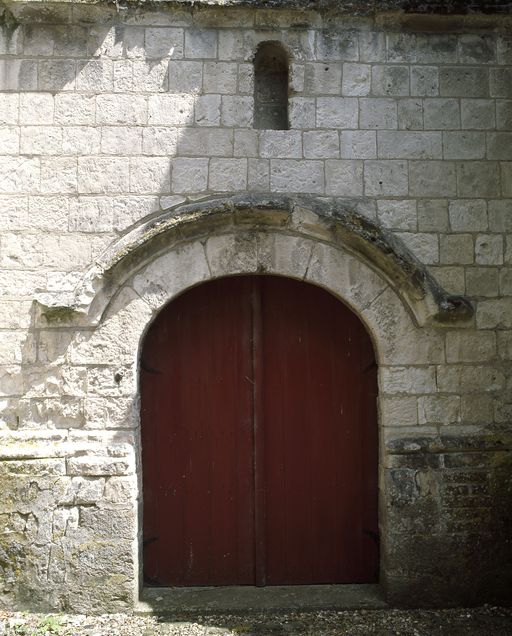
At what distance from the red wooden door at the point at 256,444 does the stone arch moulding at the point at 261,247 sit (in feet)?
1.49

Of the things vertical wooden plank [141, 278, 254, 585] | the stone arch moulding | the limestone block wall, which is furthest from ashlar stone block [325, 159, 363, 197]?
vertical wooden plank [141, 278, 254, 585]

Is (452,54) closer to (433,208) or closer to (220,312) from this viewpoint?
(433,208)

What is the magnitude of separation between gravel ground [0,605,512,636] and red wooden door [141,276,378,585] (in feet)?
1.49

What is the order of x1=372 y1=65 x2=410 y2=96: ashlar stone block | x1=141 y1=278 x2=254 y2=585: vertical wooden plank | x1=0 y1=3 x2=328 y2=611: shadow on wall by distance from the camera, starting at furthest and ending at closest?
1. x1=141 y1=278 x2=254 y2=585: vertical wooden plank
2. x1=372 y1=65 x2=410 y2=96: ashlar stone block
3. x1=0 y1=3 x2=328 y2=611: shadow on wall

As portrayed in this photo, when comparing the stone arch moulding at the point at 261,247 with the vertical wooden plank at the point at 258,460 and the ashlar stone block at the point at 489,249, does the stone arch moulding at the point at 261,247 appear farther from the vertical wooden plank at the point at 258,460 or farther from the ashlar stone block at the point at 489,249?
the vertical wooden plank at the point at 258,460

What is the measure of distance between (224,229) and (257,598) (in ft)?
7.57

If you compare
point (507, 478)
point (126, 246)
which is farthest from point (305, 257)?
point (507, 478)

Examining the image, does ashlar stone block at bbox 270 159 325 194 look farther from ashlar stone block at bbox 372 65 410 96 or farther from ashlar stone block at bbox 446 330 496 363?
ashlar stone block at bbox 446 330 496 363

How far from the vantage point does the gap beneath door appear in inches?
164

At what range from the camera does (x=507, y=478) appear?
4.25m

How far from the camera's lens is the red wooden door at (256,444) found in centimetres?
451

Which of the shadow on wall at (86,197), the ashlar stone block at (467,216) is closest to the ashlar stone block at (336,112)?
the shadow on wall at (86,197)

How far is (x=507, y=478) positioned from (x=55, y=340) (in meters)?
2.89

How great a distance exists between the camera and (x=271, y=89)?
178 inches
